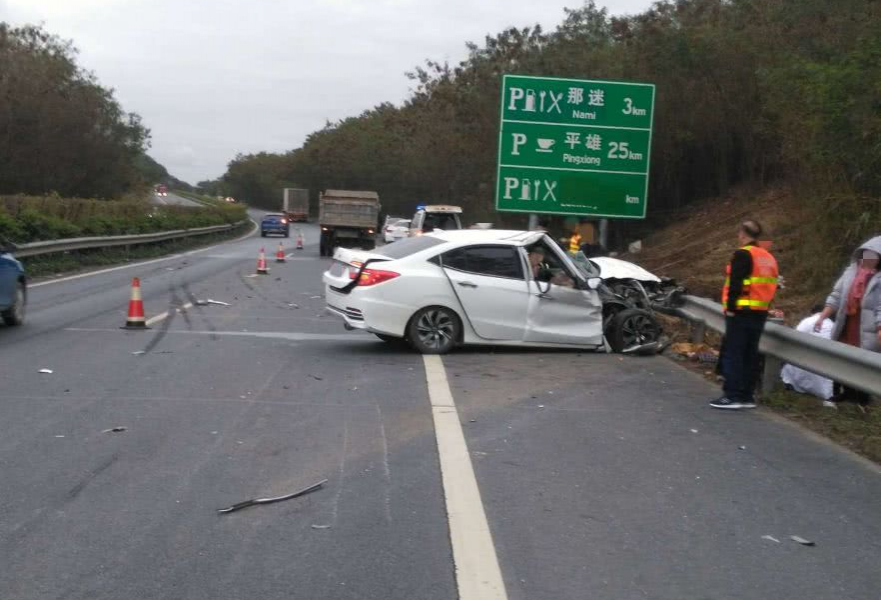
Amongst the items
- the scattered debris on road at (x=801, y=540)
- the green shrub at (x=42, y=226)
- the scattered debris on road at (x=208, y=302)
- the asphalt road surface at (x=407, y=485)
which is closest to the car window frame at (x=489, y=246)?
the asphalt road surface at (x=407, y=485)

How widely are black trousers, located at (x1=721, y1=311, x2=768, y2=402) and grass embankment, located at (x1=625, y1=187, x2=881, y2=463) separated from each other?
0.44 metres

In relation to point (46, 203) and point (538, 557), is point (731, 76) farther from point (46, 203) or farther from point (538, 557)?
point (538, 557)

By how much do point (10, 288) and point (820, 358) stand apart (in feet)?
34.2

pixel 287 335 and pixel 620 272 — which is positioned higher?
pixel 620 272

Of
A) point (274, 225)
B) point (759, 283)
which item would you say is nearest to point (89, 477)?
point (759, 283)

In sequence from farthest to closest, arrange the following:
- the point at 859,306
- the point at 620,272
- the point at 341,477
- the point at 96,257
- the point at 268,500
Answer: the point at 96,257, the point at 620,272, the point at 859,306, the point at 341,477, the point at 268,500

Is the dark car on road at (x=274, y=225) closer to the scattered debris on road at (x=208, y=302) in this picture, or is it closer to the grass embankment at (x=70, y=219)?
the grass embankment at (x=70, y=219)

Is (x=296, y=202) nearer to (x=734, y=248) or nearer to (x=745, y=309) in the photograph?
(x=734, y=248)

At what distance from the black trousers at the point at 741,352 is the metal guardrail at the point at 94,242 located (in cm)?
1095

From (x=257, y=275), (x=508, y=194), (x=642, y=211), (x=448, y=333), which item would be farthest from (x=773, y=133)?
(x=448, y=333)

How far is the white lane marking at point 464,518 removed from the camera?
211 inches

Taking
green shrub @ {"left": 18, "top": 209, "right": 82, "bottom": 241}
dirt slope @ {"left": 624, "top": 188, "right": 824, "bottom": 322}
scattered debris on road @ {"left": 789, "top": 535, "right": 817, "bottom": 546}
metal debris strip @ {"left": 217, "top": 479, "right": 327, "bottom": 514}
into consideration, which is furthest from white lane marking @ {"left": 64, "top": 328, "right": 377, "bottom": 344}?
green shrub @ {"left": 18, "top": 209, "right": 82, "bottom": 241}

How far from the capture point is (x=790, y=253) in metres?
23.0

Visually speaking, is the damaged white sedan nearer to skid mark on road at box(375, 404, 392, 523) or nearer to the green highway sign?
skid mark on road at box(375, 404, 392, 523)
